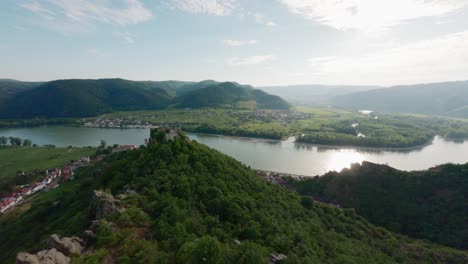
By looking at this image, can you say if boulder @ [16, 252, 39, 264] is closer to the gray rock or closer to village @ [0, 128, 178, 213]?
the gray rock

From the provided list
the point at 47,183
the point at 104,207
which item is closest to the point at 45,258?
the point at 104,207

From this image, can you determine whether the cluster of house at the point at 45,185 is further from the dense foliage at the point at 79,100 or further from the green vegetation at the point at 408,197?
the dense foliage at the point at 79,100

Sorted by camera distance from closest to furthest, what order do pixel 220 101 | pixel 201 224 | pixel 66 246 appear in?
pixel 66 246
pixel 201 224
pixel 220 101

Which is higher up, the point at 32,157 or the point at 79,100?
the point at 79,100

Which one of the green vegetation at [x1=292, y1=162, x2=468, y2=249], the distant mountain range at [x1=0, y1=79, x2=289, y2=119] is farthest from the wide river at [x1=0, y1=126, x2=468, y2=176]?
the distant mountain range at [x1=0, y1=79, x2=289, y2=119]

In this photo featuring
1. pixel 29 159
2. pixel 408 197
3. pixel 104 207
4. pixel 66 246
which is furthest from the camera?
pixel 29 159

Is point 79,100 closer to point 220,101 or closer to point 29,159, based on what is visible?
point 220,101
